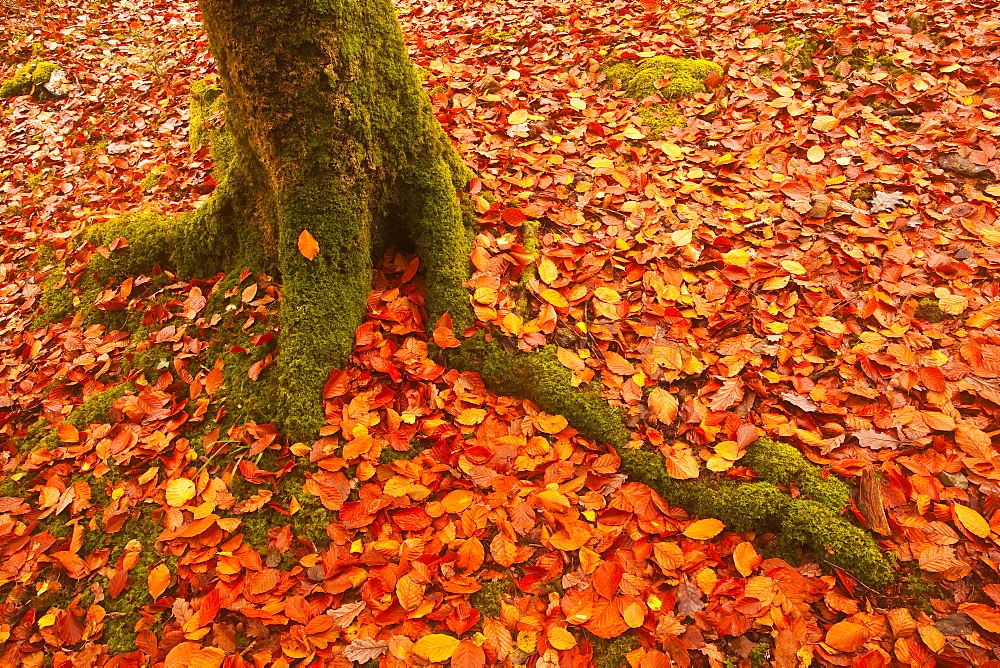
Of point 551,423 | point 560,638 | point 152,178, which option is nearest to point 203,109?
point 152,178

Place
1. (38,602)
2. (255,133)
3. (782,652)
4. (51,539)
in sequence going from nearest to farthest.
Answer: (782,652) < (38,602) < (51,539) < (255,133)

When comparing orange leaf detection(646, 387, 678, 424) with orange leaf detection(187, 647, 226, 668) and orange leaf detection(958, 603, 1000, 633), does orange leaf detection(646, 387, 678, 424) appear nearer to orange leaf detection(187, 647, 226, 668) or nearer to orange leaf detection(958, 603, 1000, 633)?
orange leaf detection(958, 603, 1000, 633)

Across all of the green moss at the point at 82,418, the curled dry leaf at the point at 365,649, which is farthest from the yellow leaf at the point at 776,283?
the green moss at the point at 82,418

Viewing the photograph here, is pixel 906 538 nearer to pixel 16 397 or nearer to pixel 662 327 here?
pixel 662 327

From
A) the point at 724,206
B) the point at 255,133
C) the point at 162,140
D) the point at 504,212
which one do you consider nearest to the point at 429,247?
the point at 504,212

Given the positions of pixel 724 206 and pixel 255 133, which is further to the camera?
pixel 724 206

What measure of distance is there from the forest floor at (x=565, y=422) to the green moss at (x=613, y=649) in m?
0.01

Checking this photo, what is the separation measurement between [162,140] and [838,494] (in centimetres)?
555

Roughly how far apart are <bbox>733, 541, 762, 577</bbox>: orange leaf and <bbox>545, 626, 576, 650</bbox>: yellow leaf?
0.71 meters

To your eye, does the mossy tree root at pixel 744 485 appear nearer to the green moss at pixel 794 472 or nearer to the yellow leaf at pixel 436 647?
the green moss at pixel 794 472

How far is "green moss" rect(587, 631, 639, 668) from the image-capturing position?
2.09 metres

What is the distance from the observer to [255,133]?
277cm

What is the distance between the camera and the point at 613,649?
6.92 feet

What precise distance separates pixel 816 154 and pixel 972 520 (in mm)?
2418
